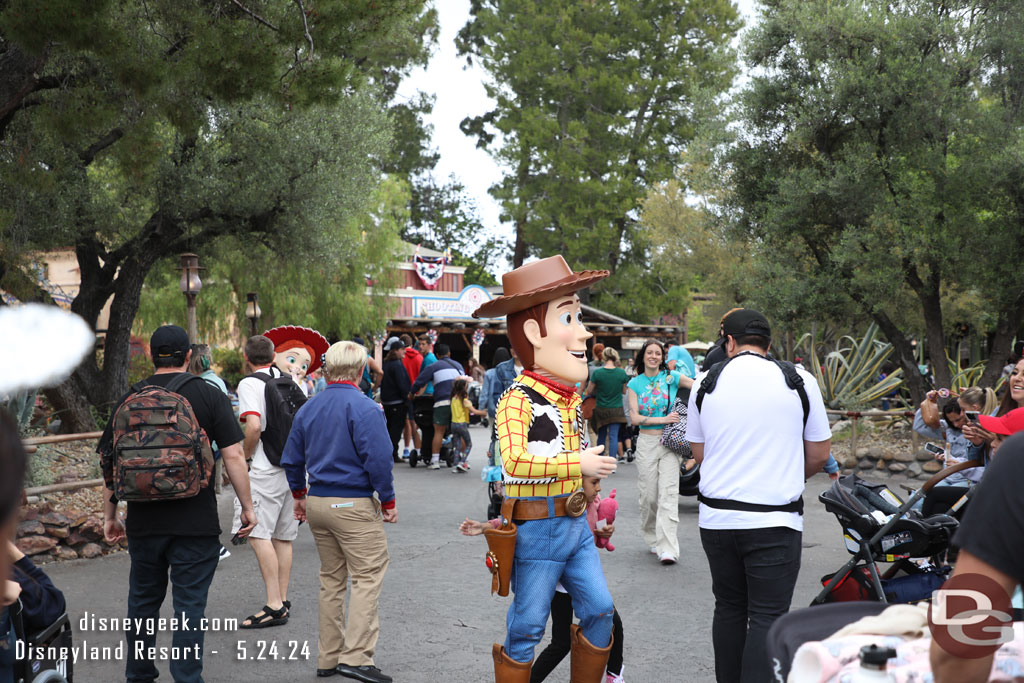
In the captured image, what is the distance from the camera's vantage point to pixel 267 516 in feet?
18.8

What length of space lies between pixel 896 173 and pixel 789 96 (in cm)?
243

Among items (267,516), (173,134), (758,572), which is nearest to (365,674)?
(267,516)

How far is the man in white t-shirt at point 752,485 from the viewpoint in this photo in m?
3.69

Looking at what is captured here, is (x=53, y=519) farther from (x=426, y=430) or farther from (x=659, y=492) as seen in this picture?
(x=426, y=430)

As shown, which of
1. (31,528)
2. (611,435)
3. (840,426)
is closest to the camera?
(31,528)

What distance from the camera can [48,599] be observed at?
3.50 m

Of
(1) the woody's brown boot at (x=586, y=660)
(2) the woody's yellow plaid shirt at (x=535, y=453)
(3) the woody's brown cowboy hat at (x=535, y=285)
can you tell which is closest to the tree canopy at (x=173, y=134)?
(3) the woody's brown cowboy hat at (x=535, y=285)

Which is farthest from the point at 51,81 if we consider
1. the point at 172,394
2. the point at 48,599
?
the point at 48,599

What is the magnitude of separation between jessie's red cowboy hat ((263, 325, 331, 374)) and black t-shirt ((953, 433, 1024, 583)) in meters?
5.79

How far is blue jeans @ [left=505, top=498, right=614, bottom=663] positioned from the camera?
3723 millimetres

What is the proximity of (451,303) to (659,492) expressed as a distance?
2795 cm

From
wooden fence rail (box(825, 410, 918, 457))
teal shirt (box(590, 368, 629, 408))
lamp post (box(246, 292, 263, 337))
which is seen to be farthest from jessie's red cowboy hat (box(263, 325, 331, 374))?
lamp post (box(246, 292, 263, 337))

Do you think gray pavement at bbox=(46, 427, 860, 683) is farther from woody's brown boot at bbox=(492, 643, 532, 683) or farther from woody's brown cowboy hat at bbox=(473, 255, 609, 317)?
woody's brown cowboy hat at bbox=(473, 255, 609, 317)

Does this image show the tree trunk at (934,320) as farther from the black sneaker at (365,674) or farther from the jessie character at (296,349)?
the black sneaker at (365,674)
